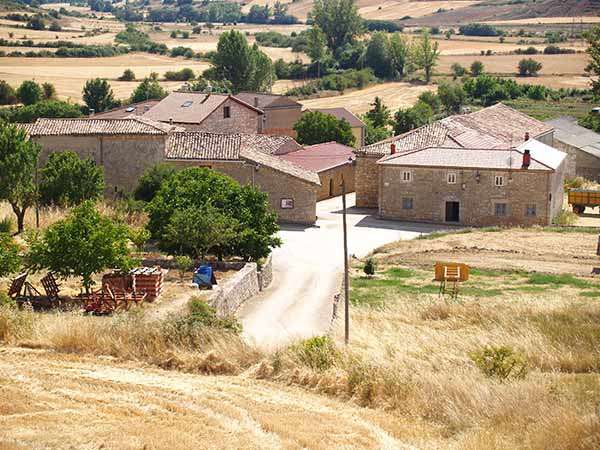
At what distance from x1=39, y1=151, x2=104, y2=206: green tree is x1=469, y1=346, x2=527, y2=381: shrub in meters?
27.5

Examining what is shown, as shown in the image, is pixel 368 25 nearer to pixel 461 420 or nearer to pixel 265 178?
pixel 265 178

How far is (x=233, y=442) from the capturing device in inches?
561

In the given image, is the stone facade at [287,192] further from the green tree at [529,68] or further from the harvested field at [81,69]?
the green tree at [529,68]

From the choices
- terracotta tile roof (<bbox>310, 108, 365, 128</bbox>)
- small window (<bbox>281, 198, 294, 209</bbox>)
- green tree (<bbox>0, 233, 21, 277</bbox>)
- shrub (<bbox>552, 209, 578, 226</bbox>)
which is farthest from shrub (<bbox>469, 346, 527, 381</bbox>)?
terracotta tile roof (<bbox>310, 108, 365, 128</bbox>)

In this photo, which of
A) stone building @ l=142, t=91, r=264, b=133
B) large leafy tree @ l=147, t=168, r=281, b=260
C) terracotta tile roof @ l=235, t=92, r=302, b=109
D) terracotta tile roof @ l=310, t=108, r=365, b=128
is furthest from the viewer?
terracotta tile roof @ l=310, t=108, r=365, b=128

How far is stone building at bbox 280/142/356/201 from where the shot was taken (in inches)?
2085

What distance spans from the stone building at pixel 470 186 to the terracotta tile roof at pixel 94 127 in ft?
33.7

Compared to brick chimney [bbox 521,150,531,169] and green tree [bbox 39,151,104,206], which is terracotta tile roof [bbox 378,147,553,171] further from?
green tree [bbox 39,151,104,206]

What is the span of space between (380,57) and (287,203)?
210ft

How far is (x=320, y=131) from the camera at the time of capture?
65312 millimetres

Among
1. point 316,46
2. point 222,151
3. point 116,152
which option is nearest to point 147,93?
point 316,46

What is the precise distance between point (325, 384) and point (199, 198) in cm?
1893

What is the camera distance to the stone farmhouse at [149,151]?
4662 cm

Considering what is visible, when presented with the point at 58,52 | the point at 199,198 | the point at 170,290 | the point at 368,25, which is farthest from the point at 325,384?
the point at 368,25
